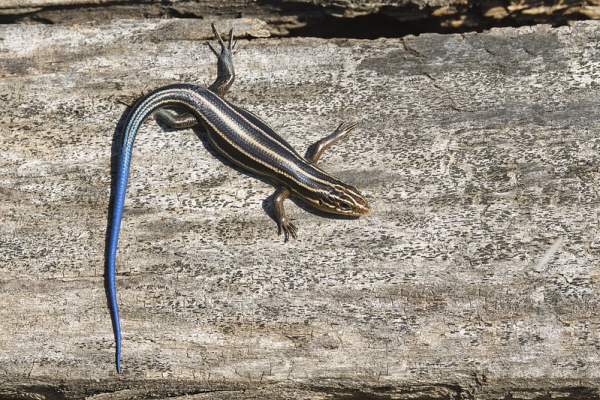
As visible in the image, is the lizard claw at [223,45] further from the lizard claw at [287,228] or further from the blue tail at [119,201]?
the lizard claw at [287,228]

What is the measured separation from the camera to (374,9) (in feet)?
14.3

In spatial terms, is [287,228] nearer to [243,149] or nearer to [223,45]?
[243,149]

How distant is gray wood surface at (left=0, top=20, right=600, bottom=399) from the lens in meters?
3.27

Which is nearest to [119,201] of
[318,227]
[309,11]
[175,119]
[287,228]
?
[175,119]

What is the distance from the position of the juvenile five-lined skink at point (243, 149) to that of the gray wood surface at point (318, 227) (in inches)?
4.6

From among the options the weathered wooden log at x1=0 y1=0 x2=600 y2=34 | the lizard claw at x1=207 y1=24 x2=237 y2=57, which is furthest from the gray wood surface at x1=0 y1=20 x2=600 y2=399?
the weathered wooden log at x1=0 y1=0 x2=600 y2=34

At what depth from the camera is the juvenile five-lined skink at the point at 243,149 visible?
357 centimetres

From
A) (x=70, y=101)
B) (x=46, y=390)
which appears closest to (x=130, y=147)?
(x=70, y=101)

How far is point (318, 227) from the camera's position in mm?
3678

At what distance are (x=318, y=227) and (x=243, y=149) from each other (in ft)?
2.44

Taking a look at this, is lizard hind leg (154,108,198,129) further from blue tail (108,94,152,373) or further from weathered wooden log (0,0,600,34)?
weathered wooden log (0,0,600,34)

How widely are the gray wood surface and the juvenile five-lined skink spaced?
12cm

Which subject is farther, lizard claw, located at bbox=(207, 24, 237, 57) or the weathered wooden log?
the weathered wooden log

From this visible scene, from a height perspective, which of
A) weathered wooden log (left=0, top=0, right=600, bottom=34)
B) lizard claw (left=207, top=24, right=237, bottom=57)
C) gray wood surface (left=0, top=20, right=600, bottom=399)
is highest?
weathered wooden log (left=0, top=0, right=600, bottom=34)
